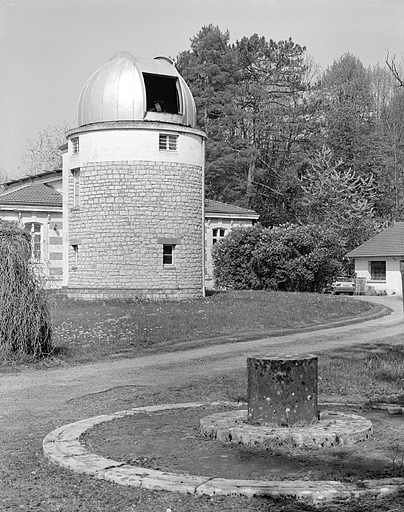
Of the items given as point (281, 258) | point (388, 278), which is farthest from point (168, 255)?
point (388, 278)

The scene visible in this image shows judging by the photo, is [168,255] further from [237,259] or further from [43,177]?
[43,177]

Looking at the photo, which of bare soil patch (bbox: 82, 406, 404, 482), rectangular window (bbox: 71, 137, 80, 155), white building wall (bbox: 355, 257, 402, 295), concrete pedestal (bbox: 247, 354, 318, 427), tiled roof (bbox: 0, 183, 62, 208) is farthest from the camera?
white building wall (bbox: 355, 257, 402, 295)

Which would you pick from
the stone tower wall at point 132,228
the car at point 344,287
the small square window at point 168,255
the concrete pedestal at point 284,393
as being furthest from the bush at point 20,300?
the car at point 344,287

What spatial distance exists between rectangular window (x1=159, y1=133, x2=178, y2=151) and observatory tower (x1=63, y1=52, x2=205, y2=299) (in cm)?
4

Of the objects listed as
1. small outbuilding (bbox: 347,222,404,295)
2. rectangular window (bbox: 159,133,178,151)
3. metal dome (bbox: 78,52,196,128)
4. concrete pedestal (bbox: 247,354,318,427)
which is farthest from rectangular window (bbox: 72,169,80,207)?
concrete pedestal (bbox: 247,354,318,427)

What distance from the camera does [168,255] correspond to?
3194 centimetres

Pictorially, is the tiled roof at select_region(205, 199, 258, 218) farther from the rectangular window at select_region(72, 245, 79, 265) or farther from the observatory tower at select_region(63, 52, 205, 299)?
the rectangular window at select_region(72, 245, 79, 265)

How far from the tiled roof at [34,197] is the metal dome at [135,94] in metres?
9.63

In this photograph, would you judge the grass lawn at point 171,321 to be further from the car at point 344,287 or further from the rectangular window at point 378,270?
the rectangular window at point 378,270

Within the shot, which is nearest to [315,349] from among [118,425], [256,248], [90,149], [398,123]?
[118,425]

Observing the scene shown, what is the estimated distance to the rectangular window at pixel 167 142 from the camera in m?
31.6

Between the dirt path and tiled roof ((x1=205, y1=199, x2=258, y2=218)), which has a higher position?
tiled roof ((x1=205, y1=199, x2=258, y2=218))

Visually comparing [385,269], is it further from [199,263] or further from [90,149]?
[90,149]

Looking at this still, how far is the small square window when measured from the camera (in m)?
31.9
